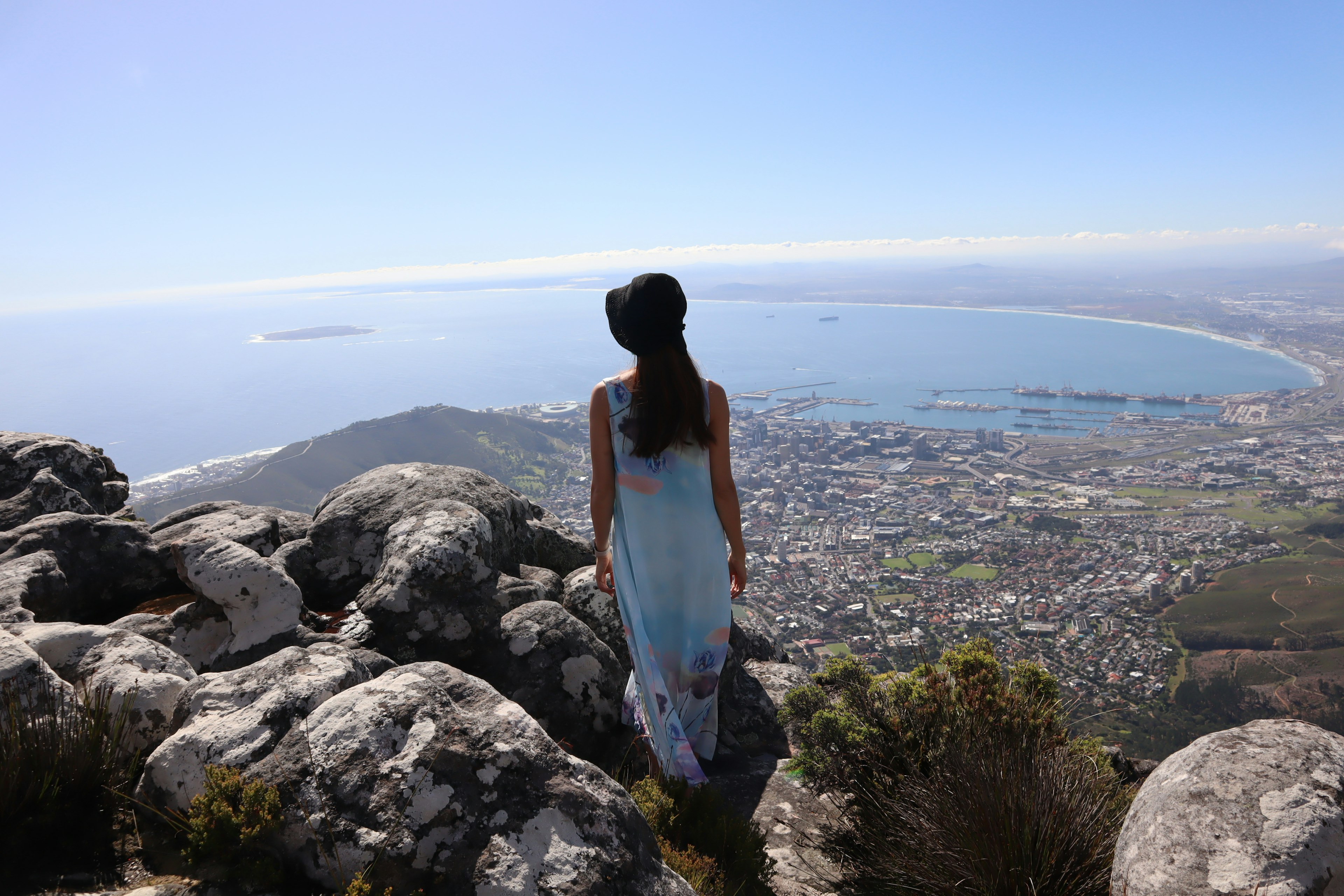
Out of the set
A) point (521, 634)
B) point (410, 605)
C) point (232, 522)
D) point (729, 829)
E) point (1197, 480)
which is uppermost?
point (232, 522)

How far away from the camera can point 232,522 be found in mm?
5262

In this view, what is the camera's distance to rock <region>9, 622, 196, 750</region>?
2.61 metres

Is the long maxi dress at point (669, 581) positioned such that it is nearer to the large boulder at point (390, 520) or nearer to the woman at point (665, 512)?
the woman at point (665, 512)

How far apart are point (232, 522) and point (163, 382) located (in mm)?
161042

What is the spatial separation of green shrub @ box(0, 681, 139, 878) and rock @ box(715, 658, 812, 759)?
3602mm

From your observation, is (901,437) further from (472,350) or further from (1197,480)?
(472,350)

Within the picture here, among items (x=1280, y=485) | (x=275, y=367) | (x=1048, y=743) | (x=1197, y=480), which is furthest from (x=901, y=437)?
(x=275, y=367)

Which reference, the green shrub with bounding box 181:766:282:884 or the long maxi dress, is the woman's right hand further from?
the green shrub with bounding box 181:766:282:884

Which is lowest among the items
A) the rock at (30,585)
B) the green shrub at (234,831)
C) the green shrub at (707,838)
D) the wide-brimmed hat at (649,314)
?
the green shrub at (707,838)

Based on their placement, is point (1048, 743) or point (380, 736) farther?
point (1048, 743)

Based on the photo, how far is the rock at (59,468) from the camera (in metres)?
5.52

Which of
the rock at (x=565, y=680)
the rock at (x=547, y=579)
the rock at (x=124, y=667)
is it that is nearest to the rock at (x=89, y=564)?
the rock at (x=124, y=667)

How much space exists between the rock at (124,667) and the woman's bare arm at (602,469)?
6.91ft

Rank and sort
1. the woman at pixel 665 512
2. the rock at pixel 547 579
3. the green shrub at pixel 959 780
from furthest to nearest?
the rock at pixel 547 579 → the woman at pixel 665 512 → the green shrub at pixel 959 780
